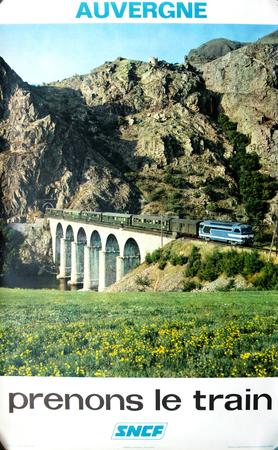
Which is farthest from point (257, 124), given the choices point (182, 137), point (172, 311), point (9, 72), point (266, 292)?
point (9, 72)

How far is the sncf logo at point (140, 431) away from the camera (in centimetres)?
349

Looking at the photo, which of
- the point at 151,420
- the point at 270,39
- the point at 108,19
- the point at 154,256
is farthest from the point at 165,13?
the point at 151,420

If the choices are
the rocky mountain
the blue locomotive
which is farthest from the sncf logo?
the rocky mountain

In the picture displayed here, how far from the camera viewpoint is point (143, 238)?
160 inches

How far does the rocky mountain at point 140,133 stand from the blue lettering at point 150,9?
1.29ft

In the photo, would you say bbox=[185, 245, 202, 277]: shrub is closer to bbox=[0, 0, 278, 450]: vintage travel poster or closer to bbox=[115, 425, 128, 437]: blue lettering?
bbox=[0, 0, 278, 450]: vintage travel poster

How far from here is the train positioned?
3.74m

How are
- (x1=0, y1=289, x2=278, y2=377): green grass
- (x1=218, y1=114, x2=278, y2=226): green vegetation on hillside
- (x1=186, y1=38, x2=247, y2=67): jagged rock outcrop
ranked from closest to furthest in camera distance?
(x1=0, y1=289, x2=278, y2=377): green grass
(x1=186, y1=38, x2=247, y2=67): jagged rock outcrop
(x1=218, y1=114, x2=278, y2=226): green vegetation on hillside

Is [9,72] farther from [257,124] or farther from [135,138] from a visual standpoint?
[257,124]

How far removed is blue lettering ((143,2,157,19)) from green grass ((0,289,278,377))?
1906 mm

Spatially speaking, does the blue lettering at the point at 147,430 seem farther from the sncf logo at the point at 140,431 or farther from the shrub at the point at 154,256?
the shrub at the point at 154,256

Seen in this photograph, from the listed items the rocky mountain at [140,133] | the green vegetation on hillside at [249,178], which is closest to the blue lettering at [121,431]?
the rocky mountain at [140,133]

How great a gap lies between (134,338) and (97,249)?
3.08ft

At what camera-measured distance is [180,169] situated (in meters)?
4.07
